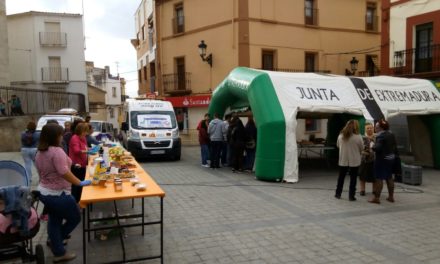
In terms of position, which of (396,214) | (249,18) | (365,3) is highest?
(365,3)

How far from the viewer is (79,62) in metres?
30.8

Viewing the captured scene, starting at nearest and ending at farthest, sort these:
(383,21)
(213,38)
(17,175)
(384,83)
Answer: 1. (17,175)
2. (384,83)
3. (383,21)
4. (213,38)

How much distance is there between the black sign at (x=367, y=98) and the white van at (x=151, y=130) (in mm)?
6979

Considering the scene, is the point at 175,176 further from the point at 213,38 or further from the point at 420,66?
the point at 213,38

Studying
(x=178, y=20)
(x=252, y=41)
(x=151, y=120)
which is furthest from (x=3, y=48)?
(x=252, y=41)

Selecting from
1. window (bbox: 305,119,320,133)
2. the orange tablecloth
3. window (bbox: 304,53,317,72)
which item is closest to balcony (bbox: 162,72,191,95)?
window (bbox: 304,53,317,72)

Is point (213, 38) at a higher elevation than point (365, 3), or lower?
lower

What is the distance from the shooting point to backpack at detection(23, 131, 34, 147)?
29.4 feet

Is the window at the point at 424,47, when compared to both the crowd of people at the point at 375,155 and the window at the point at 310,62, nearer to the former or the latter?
the window at the point at 310,62

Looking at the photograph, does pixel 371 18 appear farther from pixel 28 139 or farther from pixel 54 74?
pixel 54 74

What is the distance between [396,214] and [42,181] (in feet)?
19.5

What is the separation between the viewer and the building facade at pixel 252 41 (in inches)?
819

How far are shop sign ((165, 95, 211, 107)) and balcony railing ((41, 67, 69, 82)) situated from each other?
12.2 metres

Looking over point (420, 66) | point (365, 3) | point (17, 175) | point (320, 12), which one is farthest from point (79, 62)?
point (17, 175)
